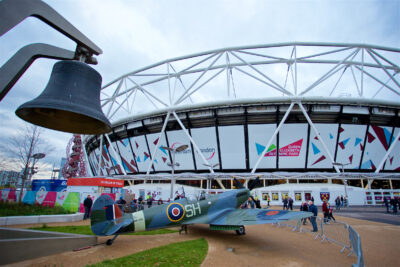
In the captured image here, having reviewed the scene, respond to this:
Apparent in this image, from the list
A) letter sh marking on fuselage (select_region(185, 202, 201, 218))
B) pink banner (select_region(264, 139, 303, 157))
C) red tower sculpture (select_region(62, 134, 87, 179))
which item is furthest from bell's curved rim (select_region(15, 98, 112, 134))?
red tower sculpture (select_region(62, 134, 87, 179))

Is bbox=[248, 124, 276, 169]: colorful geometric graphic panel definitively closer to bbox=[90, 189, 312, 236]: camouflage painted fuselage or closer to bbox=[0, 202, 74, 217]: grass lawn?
bbox=[90, 189, 312, 236]: camouflage painted fuselage

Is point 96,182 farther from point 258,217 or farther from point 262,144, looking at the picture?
point 262,144

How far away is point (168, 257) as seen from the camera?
7.01 metres

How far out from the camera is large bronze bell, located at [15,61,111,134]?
133 inches

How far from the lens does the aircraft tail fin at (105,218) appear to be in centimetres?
842

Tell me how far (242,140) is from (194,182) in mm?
11621

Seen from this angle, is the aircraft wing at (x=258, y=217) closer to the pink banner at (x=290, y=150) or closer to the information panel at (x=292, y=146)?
the pink banner at (x=290, y=150)

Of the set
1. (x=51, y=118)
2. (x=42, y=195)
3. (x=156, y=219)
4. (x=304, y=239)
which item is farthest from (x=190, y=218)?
(x=42, y=195)

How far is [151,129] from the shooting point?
36.9 meters

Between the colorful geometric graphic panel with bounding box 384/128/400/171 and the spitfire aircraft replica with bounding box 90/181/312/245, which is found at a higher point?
the colorful geometric graphic panel with bounding box 384/128/400/171

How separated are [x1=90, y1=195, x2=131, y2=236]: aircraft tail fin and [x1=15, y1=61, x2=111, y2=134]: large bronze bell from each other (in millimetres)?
6015

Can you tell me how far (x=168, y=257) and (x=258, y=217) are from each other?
4465mm

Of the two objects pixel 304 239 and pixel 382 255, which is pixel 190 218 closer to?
pixel 304 239

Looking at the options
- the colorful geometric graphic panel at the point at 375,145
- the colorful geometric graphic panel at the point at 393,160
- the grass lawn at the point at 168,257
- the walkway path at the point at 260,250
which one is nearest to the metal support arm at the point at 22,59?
the grass lawn at the point at 168,257
